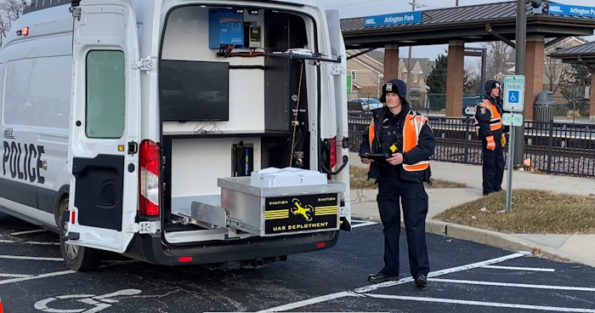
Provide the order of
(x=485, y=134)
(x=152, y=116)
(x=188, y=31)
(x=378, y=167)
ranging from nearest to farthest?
(x=152, y=116)
(x=378, y=167)
(x=188, y=31)
(x=485, y=134)

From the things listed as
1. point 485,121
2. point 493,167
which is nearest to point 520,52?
point 485,121

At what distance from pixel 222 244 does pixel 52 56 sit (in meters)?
2.89

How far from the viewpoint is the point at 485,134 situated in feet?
36.0

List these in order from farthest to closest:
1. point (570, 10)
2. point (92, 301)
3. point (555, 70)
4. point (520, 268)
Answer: point (555, 70), point (570, 10), point (520, 268), point (92, 301)

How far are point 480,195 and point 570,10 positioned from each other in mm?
15411

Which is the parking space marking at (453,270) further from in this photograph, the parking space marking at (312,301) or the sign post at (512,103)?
the sign post at (512,103)

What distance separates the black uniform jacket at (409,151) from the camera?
6344mm

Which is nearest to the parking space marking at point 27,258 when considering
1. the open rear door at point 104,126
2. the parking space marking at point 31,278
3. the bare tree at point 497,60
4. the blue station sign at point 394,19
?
the parking space marking at point 31,278

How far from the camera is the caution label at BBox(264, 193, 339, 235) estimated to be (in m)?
5.44

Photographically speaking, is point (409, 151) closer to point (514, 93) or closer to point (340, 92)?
point (340, 92)

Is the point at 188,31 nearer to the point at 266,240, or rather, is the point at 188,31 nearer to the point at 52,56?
the point at 52,56

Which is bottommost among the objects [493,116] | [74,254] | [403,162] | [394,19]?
[74,254]

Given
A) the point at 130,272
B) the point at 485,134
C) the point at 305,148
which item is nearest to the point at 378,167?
the point at 305,148

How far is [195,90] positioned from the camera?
7109 mm
